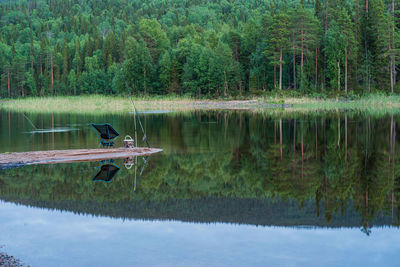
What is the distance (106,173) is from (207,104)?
5361 centimetres

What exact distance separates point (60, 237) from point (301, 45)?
2521 inches

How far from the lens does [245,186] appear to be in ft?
46.3

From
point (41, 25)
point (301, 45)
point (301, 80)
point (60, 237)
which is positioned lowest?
point (60, 237)

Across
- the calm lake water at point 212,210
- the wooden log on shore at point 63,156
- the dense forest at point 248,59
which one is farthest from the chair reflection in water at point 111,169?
the dense forest at point 248,59

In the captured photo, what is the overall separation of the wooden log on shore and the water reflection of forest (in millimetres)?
944

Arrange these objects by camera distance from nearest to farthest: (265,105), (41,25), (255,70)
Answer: (265,105) → (255,70) → (41,25)

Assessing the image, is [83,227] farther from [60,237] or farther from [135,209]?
[135,209]

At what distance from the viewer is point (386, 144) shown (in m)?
22.3

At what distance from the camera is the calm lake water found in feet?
28.8

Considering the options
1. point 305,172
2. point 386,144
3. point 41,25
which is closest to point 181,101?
point 386,144

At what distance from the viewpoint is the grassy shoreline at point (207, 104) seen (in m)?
55.8

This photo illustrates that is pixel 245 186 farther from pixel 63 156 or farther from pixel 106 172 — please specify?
pixel 63 156

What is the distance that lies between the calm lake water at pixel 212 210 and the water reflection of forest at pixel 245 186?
0.03m

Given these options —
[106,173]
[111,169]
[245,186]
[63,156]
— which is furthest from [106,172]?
[245,186]
